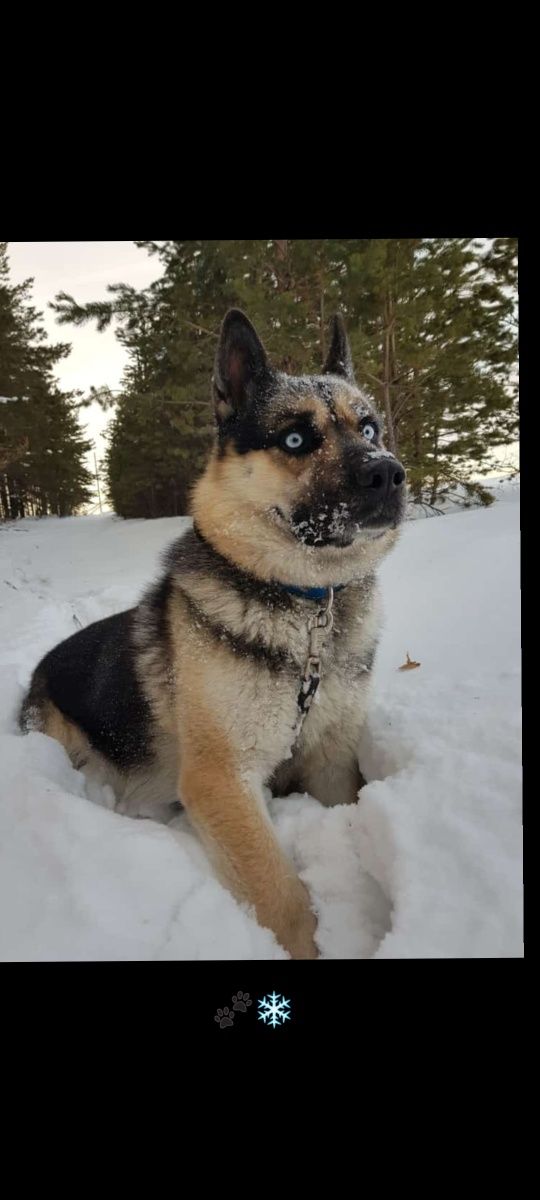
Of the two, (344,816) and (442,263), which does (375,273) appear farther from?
(344,816)

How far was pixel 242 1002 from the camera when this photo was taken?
4.05 feet

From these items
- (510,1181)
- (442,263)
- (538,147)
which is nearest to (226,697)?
(510,1181)

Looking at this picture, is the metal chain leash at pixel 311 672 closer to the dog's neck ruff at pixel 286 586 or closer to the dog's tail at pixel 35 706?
the dog's neck ruff at pixel 286 586

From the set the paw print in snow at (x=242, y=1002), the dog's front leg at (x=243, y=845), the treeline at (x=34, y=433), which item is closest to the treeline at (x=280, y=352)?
the treeline at (x=34, y=433)

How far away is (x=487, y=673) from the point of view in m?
2.04

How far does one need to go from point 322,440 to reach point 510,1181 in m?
1.73

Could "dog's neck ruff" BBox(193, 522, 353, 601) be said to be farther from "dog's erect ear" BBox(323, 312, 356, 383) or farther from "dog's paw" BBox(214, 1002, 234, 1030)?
"dog's paw" BBox(214, 1002, 234, 1030)

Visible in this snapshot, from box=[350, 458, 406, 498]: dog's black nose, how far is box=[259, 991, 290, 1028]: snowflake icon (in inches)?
51.8

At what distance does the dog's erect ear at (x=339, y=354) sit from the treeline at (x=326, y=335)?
0.25 m

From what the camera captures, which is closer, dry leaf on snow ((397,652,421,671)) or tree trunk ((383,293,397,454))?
dry leaf on snow ((397,652,421,671))

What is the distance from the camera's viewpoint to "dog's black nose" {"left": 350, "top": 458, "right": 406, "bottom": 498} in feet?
4.24

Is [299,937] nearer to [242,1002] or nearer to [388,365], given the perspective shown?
[242,1002]

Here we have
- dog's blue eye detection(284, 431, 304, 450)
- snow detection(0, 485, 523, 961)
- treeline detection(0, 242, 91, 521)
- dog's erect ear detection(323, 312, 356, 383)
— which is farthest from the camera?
treeline detection(0, 242, 91, 521)

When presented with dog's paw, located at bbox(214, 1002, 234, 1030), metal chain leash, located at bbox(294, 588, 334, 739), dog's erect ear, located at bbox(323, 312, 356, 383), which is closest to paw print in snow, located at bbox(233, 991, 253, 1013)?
dog's paw, located at bbox(214, 1002, 234, 1030)
